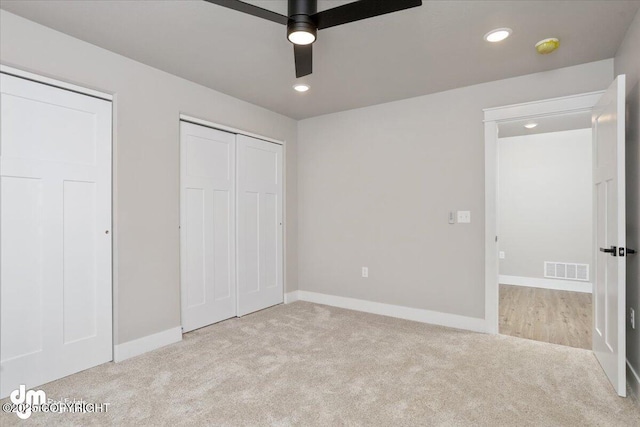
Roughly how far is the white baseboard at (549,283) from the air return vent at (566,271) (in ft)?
0.24

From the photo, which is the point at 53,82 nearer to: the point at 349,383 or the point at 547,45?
the point at 349,383

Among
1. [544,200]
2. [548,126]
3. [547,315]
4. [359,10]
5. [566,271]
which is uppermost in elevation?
[548,126]

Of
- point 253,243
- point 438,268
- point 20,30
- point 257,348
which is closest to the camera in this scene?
point 20,30

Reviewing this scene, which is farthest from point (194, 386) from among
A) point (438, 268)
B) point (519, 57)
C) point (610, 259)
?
point (519, 57)

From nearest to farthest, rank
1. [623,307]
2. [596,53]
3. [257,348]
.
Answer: [623,307], [596,53], [257,348]

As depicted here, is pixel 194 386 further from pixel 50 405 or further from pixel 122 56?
pixel 122 56

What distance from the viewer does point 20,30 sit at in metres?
2.24

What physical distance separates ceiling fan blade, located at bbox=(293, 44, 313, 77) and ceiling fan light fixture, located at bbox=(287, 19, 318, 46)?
0.37 ft

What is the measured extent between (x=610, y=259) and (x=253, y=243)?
3.20 metres

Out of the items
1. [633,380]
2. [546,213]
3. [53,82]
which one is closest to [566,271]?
[546,213]

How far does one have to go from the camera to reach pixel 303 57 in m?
2.15

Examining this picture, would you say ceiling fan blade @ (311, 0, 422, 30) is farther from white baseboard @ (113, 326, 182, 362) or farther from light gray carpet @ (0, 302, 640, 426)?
white baseboard @ (113, 326, 182, 362)

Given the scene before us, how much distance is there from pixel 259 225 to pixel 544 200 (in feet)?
14.6

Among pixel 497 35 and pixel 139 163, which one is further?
pixel 139 163
